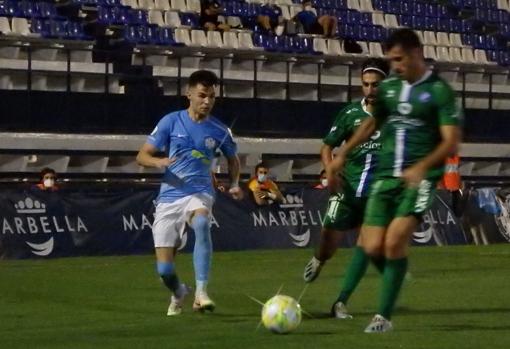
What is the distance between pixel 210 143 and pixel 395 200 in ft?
8.88

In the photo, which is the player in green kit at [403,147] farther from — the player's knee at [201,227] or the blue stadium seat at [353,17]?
the blue stadium seat at [353,17]

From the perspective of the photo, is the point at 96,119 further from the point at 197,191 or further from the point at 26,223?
the point at 197,191

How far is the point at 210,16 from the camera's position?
32.0 m

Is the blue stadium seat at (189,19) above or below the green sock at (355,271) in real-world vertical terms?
below

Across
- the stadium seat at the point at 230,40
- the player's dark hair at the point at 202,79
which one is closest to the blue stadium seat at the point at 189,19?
the stadium seat at the point at 230,40

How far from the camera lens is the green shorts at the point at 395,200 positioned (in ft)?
31.6

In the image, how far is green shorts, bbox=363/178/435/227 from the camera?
9.62 metres

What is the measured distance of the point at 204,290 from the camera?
11.7 meters

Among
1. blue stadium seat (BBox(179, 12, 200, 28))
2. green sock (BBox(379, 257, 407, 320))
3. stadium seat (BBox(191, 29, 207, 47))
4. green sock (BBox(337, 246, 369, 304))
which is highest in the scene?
green sock (BBox(379, 257, 407, 320))

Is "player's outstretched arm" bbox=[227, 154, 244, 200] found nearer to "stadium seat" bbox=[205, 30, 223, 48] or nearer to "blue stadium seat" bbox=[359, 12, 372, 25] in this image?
"stadium seat" bbox=[205, 30, 223, 48]

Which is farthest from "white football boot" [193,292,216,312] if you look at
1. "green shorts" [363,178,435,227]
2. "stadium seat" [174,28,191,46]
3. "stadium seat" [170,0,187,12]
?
"stadium seat" [170,0,187,12]

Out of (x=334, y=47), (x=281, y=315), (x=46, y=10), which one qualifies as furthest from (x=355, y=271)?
(x=334, y=47)

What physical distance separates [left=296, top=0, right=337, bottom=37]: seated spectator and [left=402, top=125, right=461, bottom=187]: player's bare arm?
24.8 m

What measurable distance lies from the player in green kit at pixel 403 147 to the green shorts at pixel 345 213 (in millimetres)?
1944
